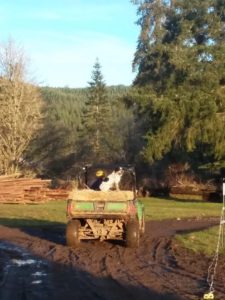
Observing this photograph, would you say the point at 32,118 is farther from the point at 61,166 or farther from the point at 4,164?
the point at 61,166

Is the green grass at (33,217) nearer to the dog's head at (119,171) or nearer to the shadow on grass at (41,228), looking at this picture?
the shadow on grass at (41,228)

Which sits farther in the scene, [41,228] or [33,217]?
→ [33,217]

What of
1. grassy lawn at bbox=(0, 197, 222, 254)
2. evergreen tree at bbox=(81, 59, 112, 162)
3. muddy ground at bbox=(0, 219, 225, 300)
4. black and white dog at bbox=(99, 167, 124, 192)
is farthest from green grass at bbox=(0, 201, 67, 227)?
evergreen tree at bbox=(81, 59, 112, 162)

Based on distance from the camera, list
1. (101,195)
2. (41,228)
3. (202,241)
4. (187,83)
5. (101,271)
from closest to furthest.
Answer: (101,271), (101,195), (202,241), (41,228), (187,83)

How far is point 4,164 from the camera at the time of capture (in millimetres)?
51719

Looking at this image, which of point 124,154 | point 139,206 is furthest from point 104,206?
point 124,154

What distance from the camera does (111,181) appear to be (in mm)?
18500

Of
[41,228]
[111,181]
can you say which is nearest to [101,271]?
[111,181]

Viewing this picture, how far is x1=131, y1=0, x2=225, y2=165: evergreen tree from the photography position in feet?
129

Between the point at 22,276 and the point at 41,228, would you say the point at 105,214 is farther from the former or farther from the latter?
the point at 41,228

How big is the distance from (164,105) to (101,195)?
74.2 feet

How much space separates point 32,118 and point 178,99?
16.7m

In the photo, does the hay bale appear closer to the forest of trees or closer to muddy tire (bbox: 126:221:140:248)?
muddy tire (bbox: 126:221:140:248)

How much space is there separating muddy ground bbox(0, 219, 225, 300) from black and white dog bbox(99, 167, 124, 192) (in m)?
1.59
